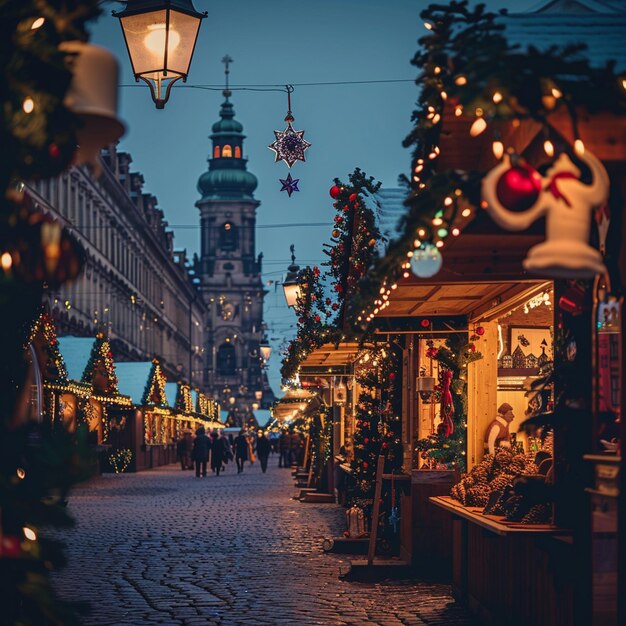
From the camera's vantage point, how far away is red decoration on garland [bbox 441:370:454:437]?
47.2ft

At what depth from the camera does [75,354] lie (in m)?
36.1

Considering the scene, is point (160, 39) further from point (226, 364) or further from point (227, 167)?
point (226, 364)

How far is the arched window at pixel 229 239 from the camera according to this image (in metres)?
152

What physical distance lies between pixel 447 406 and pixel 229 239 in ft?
462

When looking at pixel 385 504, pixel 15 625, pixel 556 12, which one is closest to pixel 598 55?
pixel 556 12

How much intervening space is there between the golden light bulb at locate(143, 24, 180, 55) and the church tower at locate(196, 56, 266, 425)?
455ft

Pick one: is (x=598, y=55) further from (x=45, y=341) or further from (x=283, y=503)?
(x=283, y=503)

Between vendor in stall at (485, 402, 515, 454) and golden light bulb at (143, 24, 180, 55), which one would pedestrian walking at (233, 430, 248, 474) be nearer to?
vendor in stall at (485, 402, 515, 454)

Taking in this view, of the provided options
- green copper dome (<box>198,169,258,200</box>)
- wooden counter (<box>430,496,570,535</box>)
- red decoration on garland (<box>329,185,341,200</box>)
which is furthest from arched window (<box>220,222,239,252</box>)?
wooden counter (<box>430,496,570,535</box>)

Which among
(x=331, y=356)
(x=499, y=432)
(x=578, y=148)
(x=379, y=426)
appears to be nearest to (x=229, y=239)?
(x=331, y=356)

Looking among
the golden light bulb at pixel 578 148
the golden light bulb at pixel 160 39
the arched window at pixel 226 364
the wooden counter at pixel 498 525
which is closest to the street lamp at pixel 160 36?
the golden light bulb at pixel 160 39

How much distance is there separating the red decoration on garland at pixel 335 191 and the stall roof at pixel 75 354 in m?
20.2

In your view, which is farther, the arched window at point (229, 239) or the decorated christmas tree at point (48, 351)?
the arched window at point (229, 239)

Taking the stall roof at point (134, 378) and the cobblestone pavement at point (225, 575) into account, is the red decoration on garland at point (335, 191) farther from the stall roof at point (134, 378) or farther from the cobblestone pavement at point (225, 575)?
the stall roof at point (134, 378)
